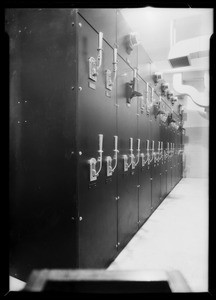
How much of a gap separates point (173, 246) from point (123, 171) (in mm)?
1071

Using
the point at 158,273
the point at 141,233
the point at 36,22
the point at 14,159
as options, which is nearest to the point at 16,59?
the point at 36,22

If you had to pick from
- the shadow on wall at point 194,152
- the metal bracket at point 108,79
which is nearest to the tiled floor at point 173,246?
the metal bracket at point 108,79

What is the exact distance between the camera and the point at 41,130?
1.84 metres

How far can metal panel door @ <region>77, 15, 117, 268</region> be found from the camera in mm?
1770

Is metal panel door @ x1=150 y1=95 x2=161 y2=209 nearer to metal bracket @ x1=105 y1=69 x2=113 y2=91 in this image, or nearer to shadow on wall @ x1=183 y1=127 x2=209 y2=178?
metal bracket @ x1=105 y1=69 x2=113 y2=91

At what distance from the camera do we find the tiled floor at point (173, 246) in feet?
7.48

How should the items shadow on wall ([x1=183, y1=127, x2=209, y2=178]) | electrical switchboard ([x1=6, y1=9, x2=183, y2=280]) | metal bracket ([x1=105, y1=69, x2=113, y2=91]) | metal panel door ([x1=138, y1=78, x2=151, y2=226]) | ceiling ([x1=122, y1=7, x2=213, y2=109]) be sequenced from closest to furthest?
electrical switchboard ([x1=6, y1=9, x2=183, y2=280])
metal bracket ([x1=105, y1=69, x2=113, y2=91])
metal panel door ([x1=138, y1=78, x2=151, y2=226])
ceiling ([x1=122, y1=7, x2=213, y2=109])
shadow on wall ([x1=183, y1=127, x2=209, y2=178])

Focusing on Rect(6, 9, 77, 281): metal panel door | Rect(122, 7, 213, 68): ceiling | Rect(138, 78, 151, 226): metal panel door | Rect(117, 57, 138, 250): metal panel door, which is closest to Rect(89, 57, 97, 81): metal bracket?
Rect(6, 9, 77, 281): metal panel door

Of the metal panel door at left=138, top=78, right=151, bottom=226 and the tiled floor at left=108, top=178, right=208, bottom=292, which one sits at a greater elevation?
the metal panel door at left=138, top=78, right=151, bottom=226

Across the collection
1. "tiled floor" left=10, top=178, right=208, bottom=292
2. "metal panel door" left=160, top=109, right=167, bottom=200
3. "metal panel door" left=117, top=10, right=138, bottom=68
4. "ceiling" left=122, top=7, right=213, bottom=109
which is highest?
"ceiling" left=122, top=7, right=213, bottom=109

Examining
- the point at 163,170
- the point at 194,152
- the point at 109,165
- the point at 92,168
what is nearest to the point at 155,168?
the point at 163,170

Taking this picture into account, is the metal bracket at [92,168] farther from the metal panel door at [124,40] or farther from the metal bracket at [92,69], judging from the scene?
the metal panel door at [124,40]

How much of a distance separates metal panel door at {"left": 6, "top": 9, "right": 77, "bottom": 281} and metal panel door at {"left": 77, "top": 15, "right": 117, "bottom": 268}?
0.08 meters

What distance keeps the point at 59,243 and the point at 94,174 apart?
551 millimetres
